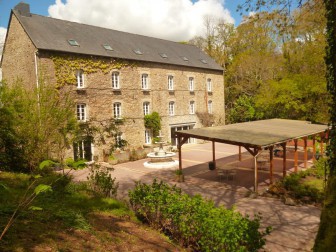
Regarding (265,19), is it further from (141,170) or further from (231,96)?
(231,96)

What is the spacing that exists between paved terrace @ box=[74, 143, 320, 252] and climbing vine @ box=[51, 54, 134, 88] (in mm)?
6441

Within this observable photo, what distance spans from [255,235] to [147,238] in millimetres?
2361

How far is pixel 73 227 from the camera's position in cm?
551

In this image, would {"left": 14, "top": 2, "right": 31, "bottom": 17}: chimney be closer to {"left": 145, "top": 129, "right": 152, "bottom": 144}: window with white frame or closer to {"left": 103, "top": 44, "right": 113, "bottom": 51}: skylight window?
{"left": 103, "top": 44, "right": 113, "bottom": 51}: skylight window

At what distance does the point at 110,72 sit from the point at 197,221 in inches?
645

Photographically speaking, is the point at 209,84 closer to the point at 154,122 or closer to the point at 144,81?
the point at 144,81

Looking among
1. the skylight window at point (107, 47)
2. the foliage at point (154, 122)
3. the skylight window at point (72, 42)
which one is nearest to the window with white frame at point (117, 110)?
the foliage at point (154, 122)

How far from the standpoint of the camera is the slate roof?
17.7 meters

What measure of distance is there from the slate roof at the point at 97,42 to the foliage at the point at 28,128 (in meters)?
6.18

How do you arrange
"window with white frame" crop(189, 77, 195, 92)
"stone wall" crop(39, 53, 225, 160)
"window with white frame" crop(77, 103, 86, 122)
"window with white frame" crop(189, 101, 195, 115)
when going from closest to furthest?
"window with white frame" crop(77, 103, 86, 122) < "stone wall" crop(39, 53, 225, 160) < "window with white frame" crop(189, 77, 195, 92) < "window with white frame" crop(189, 101, 195, 115)

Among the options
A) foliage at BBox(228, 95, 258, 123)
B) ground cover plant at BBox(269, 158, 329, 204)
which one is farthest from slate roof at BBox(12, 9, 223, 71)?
ground cover plant at BBox(269, 158, 329, 204)

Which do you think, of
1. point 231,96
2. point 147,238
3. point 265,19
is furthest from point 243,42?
point 147,238

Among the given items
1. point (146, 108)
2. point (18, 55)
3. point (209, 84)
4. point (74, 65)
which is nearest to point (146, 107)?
point (146, 108)

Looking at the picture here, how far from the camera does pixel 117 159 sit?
18.8m
